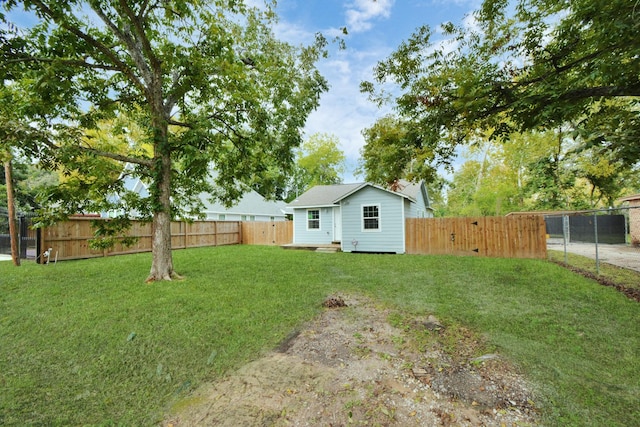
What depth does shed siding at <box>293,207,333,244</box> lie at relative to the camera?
49.6ft

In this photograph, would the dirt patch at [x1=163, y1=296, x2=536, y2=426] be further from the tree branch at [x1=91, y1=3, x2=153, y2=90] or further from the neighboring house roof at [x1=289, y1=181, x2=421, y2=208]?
the neighboring house roof at [x1=289, y1=181, x2=421, y2=208]

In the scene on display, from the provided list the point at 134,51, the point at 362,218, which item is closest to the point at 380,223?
the point at 362,218

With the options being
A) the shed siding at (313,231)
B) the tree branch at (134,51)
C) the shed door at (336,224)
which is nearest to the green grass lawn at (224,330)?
the tree branch at (134,51)

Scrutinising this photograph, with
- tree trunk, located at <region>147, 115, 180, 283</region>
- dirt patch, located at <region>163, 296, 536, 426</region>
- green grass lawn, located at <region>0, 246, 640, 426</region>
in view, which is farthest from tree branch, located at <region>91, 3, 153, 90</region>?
dirt patch, located at <region>163, 296, 536, 426</region>

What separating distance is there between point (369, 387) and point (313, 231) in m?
13.2

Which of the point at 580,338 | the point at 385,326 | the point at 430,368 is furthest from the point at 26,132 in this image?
the point at 580,338

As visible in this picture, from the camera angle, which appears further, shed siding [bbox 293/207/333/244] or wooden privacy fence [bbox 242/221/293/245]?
wooden privacy fence [bbox 242/221/293/245]

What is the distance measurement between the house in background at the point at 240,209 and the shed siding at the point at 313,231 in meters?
4.86

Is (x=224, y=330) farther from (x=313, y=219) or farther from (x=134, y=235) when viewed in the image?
(x=313, y=219)

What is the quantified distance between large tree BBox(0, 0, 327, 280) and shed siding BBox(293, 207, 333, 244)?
25.1ft

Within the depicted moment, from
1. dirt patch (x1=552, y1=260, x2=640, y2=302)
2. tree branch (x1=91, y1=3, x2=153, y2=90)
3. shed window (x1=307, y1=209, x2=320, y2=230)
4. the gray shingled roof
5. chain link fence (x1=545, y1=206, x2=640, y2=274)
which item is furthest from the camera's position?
shed window (x1=307, y1=209, x2=320, y2=230)

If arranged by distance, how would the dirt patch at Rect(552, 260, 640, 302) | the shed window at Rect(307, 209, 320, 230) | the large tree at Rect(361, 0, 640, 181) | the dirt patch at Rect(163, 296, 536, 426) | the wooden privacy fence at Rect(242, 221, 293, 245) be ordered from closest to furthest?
the dirt patch at Rect(163, 296, 536, 426) < the large tree at Rect(361, 0, 640, 181) < the dirt patch at Rect(552, 260, 640, 302) < the shed window at Rect(307, 209, 320, 230) < the wooden privacy fence at Rect(242, 221, 293, 245)

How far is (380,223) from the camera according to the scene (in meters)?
12.6

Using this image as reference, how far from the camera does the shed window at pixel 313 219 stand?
51.0ft
